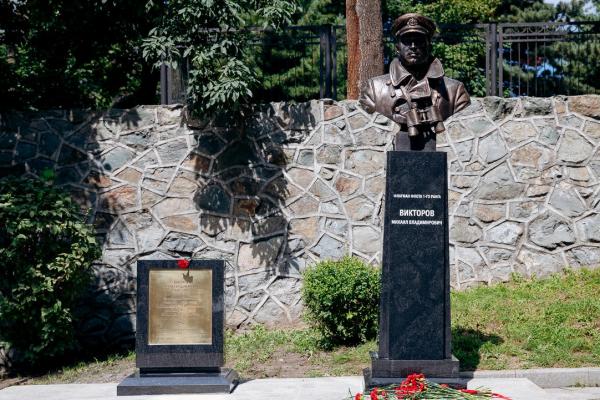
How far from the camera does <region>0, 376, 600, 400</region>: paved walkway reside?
6.26 m

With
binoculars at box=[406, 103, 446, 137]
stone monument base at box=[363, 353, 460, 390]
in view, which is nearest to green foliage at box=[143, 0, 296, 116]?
binoculars at box=[406, 103, 446, 137]

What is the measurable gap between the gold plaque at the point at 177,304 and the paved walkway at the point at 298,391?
587 mm

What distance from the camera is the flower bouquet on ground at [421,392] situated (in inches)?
227

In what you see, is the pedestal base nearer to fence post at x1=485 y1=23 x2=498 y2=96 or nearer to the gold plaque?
the gold plaque

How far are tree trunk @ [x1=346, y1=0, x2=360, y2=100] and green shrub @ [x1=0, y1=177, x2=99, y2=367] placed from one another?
407 centimetres

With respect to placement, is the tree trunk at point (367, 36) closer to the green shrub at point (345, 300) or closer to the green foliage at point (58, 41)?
the green foliage at point (58, 41)

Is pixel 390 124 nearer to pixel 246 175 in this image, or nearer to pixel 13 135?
pixel 246 175

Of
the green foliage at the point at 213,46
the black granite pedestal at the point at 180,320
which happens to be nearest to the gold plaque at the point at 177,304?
the black granite pedestal at the point at 180,320

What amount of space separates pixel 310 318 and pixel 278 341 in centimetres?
59

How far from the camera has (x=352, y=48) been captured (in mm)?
10484

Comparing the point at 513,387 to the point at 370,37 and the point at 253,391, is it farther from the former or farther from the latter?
the point at 370,37

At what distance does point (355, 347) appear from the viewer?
8.00m

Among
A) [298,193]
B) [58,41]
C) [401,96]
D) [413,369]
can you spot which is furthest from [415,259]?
[58,41]

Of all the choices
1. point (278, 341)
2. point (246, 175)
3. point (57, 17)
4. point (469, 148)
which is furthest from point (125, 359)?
point (57, 17)
